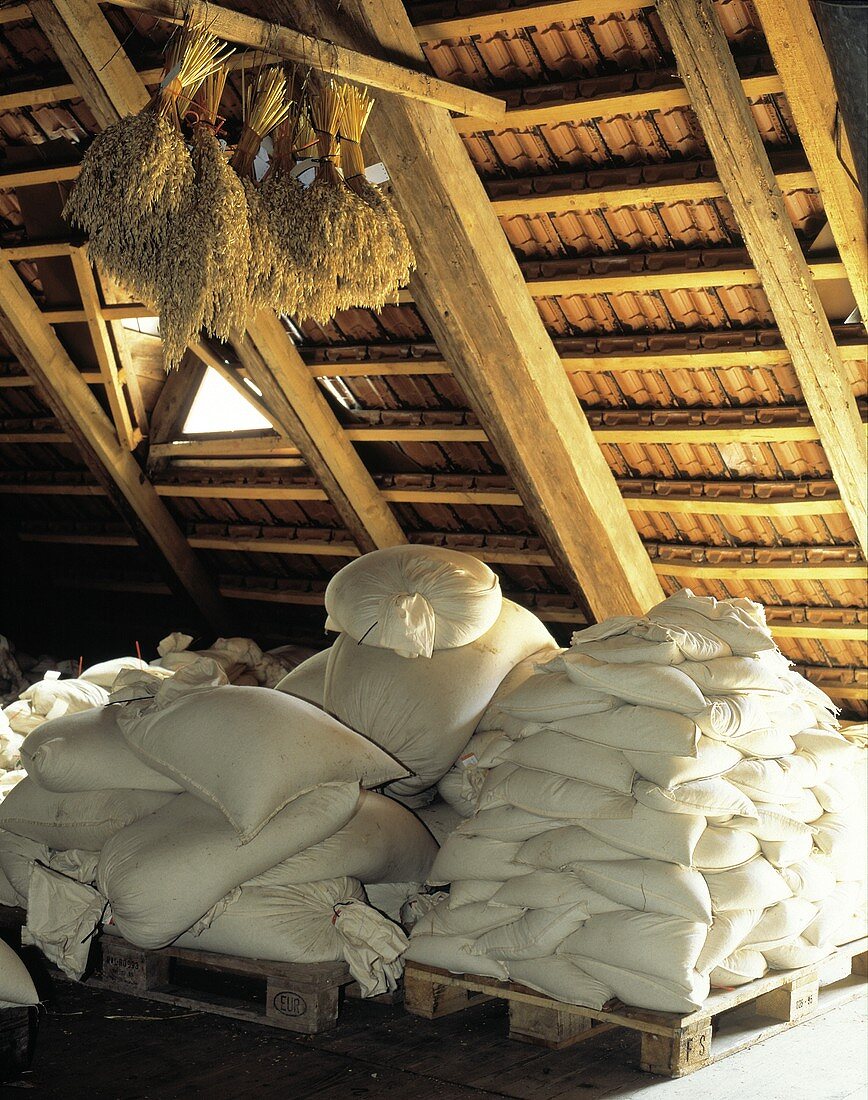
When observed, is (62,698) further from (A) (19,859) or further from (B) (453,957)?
(B) (453,957)

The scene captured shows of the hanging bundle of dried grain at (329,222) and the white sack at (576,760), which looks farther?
the hanging bundle of dried grain at (329,222)

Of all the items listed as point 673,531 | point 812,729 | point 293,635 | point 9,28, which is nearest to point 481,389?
point 673,531

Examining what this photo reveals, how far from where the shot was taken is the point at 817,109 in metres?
3.02

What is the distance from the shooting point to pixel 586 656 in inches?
117

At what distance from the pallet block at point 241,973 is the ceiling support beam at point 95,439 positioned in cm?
283

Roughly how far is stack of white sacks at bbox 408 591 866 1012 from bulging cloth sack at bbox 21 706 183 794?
2.68 ft

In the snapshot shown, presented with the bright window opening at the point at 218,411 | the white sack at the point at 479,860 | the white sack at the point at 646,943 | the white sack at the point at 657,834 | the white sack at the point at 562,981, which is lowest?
the white sack at the point at 562,981

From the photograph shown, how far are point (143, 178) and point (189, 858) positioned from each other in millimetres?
1589

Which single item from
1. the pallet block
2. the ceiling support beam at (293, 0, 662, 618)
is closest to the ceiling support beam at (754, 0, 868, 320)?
the ceiling support beam at (293, 0, 662, 618)

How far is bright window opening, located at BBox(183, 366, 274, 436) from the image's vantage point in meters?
5.50

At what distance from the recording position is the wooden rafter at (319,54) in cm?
287

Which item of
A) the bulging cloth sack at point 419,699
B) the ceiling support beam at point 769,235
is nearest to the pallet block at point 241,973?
the bulging cloth sack at point 419,699

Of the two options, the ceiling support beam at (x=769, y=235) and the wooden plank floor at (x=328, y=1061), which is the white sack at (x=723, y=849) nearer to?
the wooden plank floor at (x=328, y=1061)

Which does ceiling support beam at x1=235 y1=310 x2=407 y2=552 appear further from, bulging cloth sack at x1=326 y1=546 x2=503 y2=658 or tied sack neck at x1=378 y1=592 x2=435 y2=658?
tied sack neck at x1=378 y1=592 x2=435 y2=658
